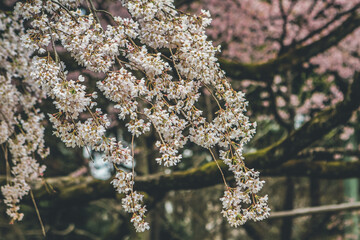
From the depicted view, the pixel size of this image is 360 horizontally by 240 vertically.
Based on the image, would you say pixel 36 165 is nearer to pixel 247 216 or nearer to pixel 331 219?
pixel 247 216

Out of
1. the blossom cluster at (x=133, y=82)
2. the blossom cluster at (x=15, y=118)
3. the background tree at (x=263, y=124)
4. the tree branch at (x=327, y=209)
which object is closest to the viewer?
the blossom cluster at (x=133, y=82)

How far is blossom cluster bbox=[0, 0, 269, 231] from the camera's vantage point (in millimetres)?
1431

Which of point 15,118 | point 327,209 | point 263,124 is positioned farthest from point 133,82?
point 263,124

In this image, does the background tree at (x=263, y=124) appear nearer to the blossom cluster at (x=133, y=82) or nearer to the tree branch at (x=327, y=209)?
the tree branch at (x=327, y=209)

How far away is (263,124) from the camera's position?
592 centimetres

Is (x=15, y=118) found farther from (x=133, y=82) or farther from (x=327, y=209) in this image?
(x=327, y=209)

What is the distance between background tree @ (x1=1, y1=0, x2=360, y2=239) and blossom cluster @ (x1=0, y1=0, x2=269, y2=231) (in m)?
1.09

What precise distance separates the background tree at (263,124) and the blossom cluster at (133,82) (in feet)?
3.58

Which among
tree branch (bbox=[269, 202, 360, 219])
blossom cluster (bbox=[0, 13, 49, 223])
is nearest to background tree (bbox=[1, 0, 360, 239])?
blossom cluster (bbox=[0, 13, 49, 223])

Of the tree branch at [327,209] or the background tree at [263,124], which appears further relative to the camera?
the tree branch at [327,209]

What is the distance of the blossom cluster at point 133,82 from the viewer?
143 cm

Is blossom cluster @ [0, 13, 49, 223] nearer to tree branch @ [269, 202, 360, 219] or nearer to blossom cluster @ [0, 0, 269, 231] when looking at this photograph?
blossom cluster @ [0, 0, 269, 231]

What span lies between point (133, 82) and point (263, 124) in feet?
15.7

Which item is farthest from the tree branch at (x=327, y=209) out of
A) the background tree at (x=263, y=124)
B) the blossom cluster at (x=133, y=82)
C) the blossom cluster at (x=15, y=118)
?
the blossom cluster at (x=15, y=118)
